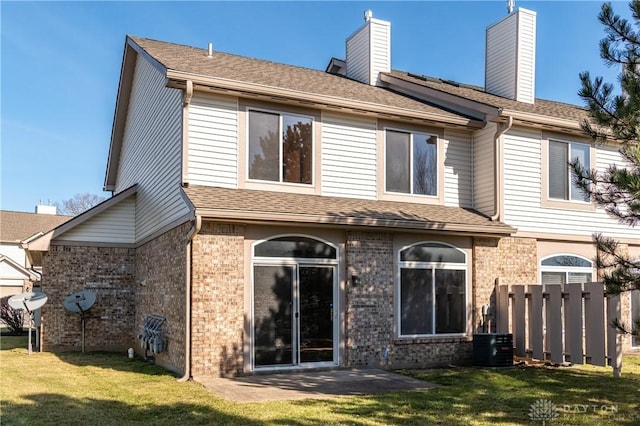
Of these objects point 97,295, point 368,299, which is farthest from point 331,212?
point 97,295

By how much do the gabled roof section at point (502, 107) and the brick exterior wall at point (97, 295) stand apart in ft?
29.4

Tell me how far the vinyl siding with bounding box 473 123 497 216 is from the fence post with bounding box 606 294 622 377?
3.34 meters

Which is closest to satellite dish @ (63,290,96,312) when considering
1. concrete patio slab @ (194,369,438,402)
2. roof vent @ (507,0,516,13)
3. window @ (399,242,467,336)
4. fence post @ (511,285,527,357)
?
concrete patio slab @ (194,369,438,402)

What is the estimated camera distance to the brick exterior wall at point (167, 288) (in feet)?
34.5

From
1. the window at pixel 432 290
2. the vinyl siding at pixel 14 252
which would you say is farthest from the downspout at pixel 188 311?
the vinyl siding at pixel 14 252

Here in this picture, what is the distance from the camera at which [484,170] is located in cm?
1345

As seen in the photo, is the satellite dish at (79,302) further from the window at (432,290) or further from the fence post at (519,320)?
the fence post at (519,320)

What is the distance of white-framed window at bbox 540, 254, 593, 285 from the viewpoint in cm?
1375

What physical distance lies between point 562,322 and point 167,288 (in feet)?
26.3

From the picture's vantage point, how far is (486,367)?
38.5 feet

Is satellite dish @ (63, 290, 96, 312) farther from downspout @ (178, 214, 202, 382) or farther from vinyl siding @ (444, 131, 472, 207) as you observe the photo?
vinyl siding @ (444, 131, 472, 207)

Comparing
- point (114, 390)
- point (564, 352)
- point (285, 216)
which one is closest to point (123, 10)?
point (285, 216)

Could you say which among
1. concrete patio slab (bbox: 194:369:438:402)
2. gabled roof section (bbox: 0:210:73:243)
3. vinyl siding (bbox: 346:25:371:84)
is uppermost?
vinyl siding (bbox: 346:25:371:84)

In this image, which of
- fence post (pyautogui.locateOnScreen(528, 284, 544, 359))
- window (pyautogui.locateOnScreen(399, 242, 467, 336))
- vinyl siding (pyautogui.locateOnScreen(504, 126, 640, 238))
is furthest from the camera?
vinyl siding (pyautogui.locateOnScreen(504, 126, 640, 238))
